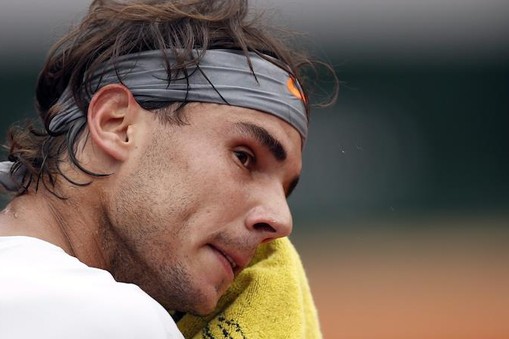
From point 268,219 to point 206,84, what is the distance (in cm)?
32

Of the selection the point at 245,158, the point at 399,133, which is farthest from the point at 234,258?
the point at 399,133

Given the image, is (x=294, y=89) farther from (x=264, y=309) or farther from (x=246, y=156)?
(x=264, y=309)

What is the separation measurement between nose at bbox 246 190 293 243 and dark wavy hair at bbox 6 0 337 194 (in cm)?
25

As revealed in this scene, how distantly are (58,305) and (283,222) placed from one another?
A: 0.66 m

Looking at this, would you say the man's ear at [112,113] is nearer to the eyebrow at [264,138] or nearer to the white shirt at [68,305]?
the eyebrow at [264,138]

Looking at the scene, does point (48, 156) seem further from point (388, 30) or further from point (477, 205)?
point (477, 205)

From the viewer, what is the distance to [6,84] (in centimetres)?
519

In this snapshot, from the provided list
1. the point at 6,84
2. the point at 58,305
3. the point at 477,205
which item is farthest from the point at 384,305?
the point at 58,305

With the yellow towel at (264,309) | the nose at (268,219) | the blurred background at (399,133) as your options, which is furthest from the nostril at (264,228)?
the blurred background at (399,133)

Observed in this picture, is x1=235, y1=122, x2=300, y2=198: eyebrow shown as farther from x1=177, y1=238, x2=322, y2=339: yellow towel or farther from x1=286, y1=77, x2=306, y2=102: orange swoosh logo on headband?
x1=177, y1=238, x2=322, y2=339: yellow towel

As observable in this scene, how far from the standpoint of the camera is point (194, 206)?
198 centimetres

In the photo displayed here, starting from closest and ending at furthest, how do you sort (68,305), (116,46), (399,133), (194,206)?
1. (68,305)
2. (194,206)
3. (116,46)
4. (399,133)

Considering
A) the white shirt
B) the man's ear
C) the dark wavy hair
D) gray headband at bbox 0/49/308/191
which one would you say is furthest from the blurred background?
the white shirt

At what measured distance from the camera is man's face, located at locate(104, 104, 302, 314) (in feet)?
6.49
